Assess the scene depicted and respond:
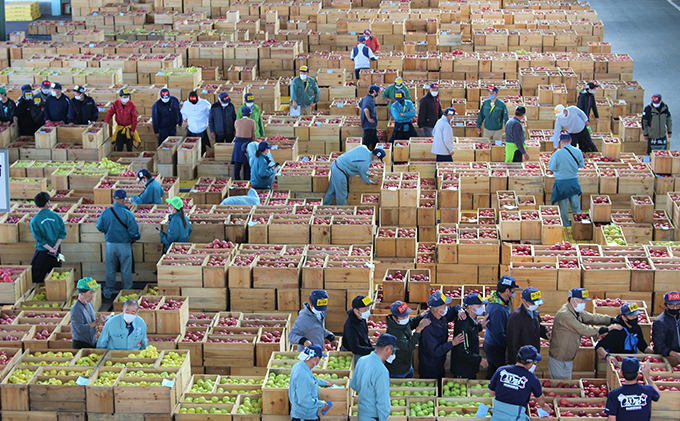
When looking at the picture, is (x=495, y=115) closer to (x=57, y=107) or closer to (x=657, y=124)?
(x=657, y=124)

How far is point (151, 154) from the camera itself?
775 inches

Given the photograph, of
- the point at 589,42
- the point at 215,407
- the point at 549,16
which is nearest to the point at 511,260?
the point at 215,407

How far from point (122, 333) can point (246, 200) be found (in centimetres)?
520

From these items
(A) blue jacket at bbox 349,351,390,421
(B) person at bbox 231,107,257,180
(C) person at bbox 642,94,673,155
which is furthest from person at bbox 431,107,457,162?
(A) blue jacket at bbox 349,351,390,421

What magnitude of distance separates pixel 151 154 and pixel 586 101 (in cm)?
1040

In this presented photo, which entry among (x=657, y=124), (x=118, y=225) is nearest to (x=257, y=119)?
(x=118, y=225)

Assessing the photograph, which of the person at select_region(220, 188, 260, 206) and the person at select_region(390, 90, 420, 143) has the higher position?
the person at select_region(390, 90, 420, 143)

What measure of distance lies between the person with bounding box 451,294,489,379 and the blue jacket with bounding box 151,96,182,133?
1108cm

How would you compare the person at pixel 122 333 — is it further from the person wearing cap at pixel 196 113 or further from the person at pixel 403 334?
the person wearing cap at pixel 196 113

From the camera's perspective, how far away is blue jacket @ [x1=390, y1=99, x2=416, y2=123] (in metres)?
20.3

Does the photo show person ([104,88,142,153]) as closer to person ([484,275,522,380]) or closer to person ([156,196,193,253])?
person ([156,196,193,253])

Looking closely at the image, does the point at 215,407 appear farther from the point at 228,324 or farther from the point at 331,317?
the point at 331,317

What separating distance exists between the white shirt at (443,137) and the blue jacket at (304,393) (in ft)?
31.9

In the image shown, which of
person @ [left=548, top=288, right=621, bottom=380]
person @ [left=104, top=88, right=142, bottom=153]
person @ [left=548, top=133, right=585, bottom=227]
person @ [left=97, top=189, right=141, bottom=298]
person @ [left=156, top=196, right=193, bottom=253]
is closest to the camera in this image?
person @ [left=548, top=288, right=621, bottom=380]
